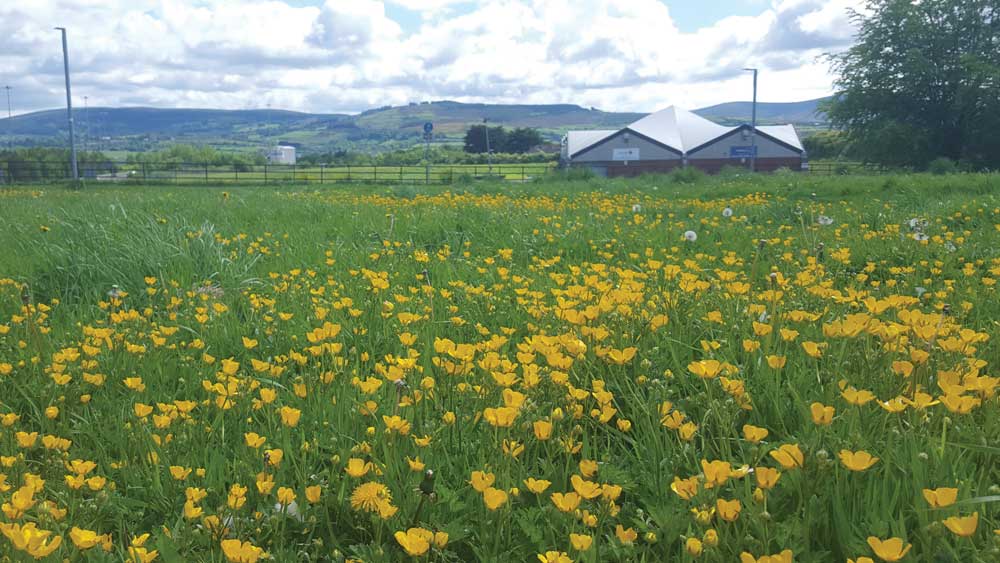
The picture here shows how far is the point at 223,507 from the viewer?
142cm

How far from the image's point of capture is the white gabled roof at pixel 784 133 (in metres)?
52.9

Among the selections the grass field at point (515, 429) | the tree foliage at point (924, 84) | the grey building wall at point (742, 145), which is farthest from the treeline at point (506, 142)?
the grass field at point (515, 429)

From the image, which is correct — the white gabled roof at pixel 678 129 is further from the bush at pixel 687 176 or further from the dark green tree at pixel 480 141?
the bush at pixel 687 176

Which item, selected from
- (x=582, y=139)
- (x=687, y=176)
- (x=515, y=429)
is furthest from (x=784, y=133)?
(x=515, y=429)

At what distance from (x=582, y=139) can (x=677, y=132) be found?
825 centimetres

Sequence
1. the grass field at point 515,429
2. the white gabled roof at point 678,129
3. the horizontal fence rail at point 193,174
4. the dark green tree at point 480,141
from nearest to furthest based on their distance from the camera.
→ the grass field at point 515,429 → the horizontal fence rail at point 193,174 → the white gabled roof at point 678,129 → the dark green tree at point 480,141

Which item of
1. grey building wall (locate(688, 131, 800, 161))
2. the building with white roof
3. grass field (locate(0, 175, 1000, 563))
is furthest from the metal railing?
grass field (locate(0, 175, 1000, 563))

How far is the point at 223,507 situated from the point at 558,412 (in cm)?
77

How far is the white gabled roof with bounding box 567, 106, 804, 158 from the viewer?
54312mm

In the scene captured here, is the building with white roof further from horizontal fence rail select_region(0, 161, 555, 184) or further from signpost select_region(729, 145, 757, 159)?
horizontal fence rail select_region(0, 161, 555, 184)

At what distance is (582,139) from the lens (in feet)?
190

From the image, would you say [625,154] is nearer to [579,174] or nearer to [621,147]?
[621,147]

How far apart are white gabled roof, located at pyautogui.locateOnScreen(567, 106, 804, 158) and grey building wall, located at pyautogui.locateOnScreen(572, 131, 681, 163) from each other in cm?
53

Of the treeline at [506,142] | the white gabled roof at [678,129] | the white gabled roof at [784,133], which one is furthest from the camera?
the treeline at [506,142]
